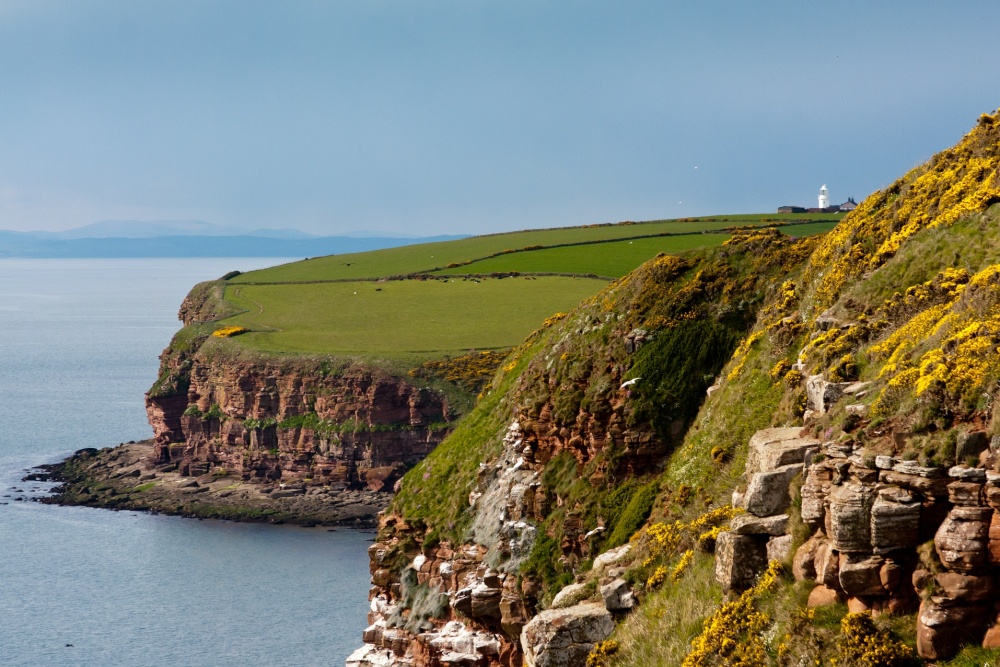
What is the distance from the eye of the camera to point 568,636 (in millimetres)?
24641

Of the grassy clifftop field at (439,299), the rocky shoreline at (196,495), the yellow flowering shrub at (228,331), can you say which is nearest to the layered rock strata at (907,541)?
the rocky shoreline at (196,495)

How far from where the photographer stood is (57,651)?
250 ft

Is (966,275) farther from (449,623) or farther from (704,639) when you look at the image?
(449,623)

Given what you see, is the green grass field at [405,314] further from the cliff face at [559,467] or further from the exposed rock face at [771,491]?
the exposed rock face at [771,491]

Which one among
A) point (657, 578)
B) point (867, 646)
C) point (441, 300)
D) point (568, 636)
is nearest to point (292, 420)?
point (441, 300)

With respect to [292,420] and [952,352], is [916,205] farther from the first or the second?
[292,420]

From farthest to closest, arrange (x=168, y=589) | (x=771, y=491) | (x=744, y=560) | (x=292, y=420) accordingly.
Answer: (x=292, y=420) → (x=168, y=589) → (x=771, y=491) → (x=744, y=560)

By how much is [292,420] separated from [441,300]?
37.3 meters

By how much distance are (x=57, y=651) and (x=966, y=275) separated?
69.8 metres

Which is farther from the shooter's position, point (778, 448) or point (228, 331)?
point (228, 331)

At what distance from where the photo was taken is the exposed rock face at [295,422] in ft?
420

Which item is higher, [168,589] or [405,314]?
[405,314]

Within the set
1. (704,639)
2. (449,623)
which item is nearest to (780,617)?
(704,639)

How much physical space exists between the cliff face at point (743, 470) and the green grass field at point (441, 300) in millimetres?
92915
